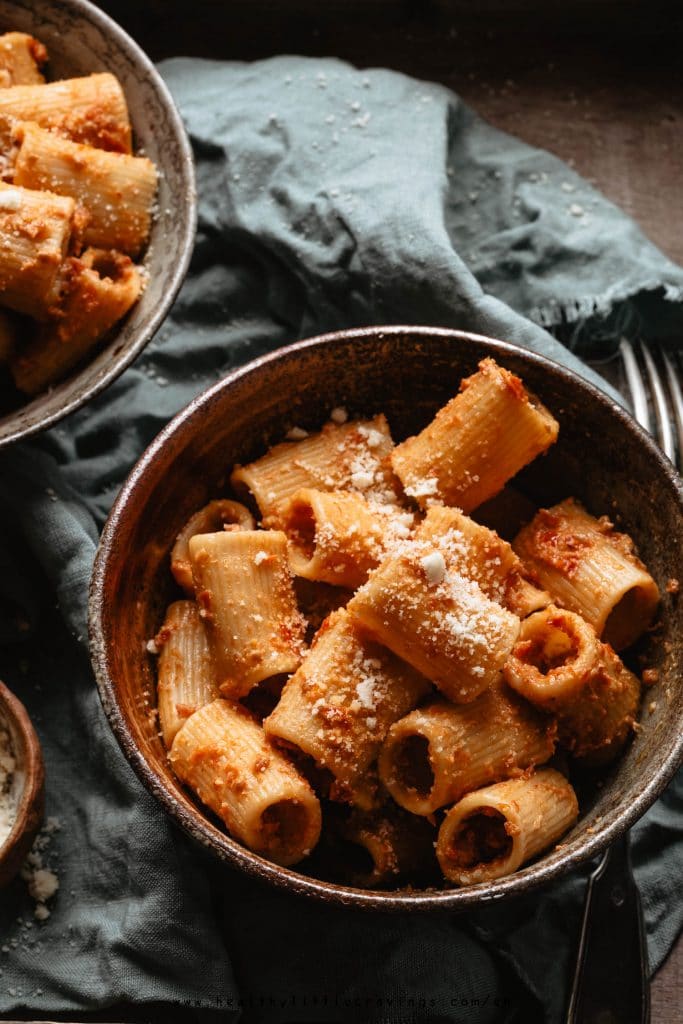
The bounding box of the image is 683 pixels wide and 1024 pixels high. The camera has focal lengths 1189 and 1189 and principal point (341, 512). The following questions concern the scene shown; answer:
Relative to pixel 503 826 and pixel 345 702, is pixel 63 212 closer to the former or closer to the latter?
pixel 345 702

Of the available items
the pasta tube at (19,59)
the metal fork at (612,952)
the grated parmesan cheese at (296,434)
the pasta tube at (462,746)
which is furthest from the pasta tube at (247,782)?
the pasta tube at (19,59)

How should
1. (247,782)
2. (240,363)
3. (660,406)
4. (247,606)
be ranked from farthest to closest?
(240,363) < (660,406) < (247,606) < (247,782)

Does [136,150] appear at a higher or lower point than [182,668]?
higher

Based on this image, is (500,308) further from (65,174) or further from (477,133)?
(65,174)

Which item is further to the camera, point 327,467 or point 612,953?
point 612,953

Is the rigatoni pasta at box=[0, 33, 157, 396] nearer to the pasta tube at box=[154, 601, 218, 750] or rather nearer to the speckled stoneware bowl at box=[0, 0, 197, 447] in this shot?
the speckled stoneware bowl at box=[0, 0, 197, 447]

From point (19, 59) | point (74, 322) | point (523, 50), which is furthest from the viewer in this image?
point (523, 50)

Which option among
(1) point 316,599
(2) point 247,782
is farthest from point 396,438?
(2) point 247,782

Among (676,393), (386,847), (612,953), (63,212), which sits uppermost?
(63,212)

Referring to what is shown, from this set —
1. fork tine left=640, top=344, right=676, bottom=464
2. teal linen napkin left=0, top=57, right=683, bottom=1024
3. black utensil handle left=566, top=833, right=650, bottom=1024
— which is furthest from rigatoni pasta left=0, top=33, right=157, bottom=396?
black utensil handle left=566, top=833, right=650, bottom=1024
